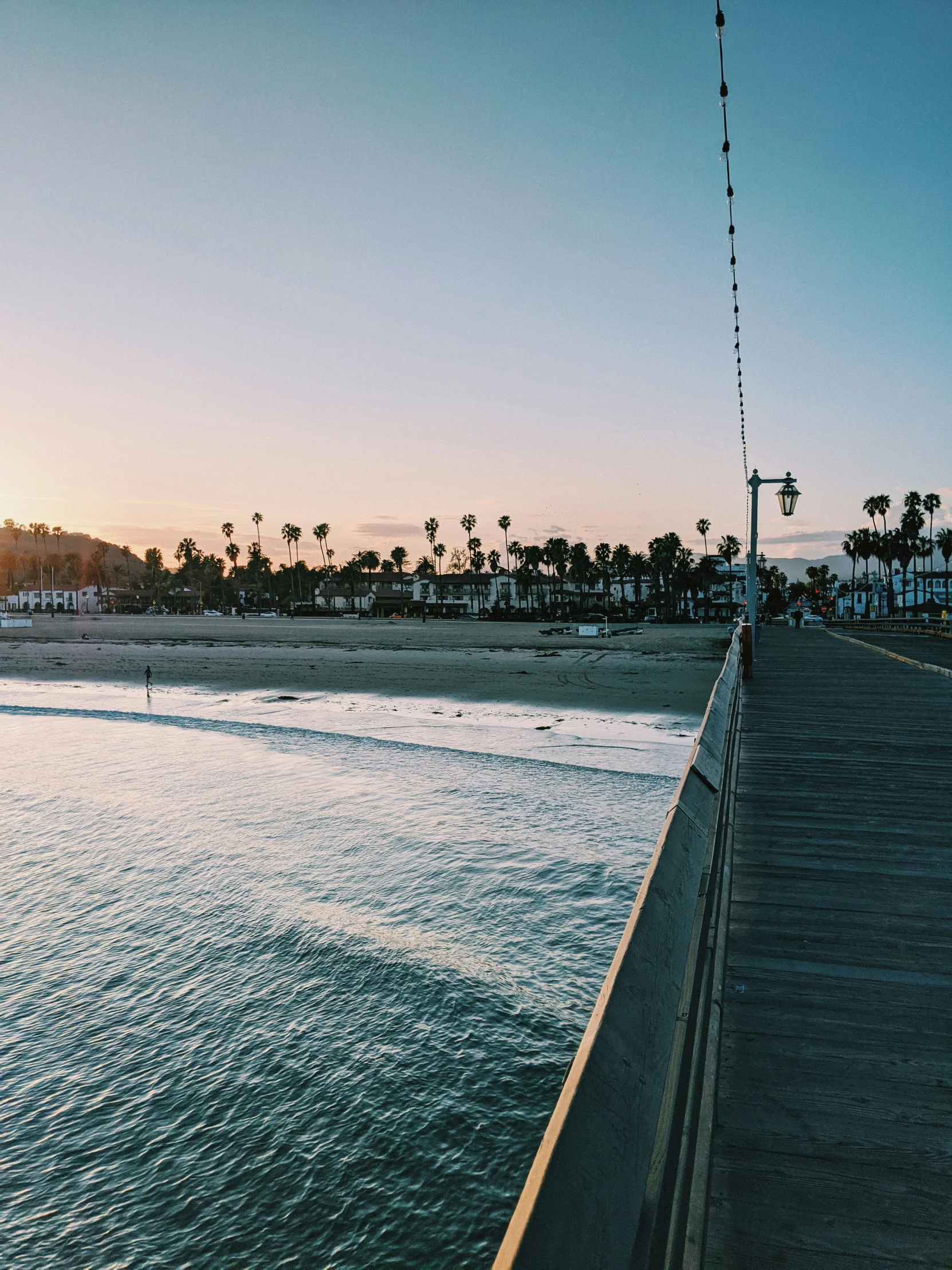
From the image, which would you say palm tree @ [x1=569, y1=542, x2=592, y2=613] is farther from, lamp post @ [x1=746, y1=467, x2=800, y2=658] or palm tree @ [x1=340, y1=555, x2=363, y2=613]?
lamp post @ [x1=746, y1=467, x2=800, y2=658]

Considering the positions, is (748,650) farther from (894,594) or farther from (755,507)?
(894,594)

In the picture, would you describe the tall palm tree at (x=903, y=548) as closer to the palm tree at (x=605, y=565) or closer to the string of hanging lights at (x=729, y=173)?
the palm tree at (x=605, y=565)

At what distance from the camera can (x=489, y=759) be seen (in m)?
15.5

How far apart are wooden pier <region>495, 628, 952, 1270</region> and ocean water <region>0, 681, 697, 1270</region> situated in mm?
2127

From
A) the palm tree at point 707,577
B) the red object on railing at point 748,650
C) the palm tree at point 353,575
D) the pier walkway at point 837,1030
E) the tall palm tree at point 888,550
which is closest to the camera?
the pier walkway at point 837,1030

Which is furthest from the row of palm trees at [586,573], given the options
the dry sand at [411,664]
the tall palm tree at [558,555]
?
the dry sand at [411,664]

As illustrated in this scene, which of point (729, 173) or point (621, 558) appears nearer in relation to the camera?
point (729, 173)

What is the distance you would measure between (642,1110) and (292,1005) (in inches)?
219

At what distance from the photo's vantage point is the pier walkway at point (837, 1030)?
8.19ft

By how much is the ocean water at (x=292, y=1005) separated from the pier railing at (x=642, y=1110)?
9.09 ft

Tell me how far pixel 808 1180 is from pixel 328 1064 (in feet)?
12.9

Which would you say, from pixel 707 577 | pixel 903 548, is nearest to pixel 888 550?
pixel 903 548

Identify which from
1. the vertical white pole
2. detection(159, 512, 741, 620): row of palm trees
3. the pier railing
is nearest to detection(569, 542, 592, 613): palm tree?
detection(159, 512, 741, 620): row of palm trees

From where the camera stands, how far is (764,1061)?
3.29m
